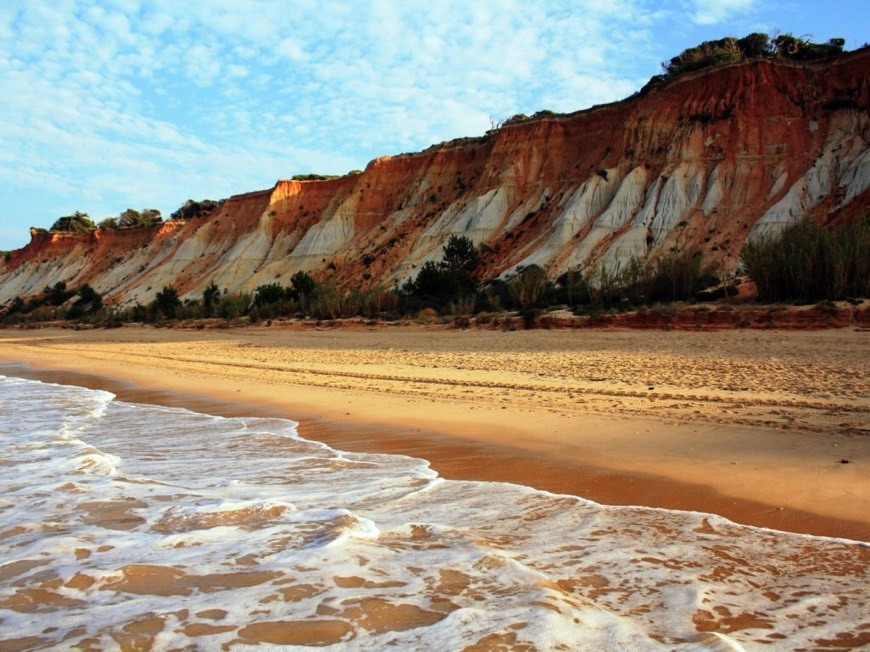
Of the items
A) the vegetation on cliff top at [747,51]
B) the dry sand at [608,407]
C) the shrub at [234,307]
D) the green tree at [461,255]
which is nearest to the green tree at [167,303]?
Result: the shrub at [234,307]

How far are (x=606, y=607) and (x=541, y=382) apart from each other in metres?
7.37

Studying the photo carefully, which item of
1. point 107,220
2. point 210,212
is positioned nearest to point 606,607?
point 210,212

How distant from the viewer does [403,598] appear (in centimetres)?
308

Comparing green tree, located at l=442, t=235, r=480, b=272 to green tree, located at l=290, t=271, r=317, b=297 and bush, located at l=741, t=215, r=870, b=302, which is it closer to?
green tree, located at l=290, t=271, r=317, b=297

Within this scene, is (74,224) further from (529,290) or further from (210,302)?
(529,290)

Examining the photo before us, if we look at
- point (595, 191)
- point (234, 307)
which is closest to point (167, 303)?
point (234, 307)

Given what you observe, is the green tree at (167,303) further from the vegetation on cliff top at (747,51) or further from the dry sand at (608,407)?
the vegetation on cliff top at (747,51)

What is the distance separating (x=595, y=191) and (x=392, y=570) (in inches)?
1397

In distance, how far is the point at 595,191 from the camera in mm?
36500

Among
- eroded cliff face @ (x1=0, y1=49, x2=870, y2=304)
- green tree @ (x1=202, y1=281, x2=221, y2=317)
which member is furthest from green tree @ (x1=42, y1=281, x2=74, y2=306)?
green tree @ (x1=202, y1=281, x2=221, y2=317)

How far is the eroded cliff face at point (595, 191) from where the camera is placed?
102 ft

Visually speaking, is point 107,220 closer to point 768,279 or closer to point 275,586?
point 768,279

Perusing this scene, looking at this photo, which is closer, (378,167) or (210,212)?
(378,167)

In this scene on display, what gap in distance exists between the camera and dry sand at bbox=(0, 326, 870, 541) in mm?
4746
